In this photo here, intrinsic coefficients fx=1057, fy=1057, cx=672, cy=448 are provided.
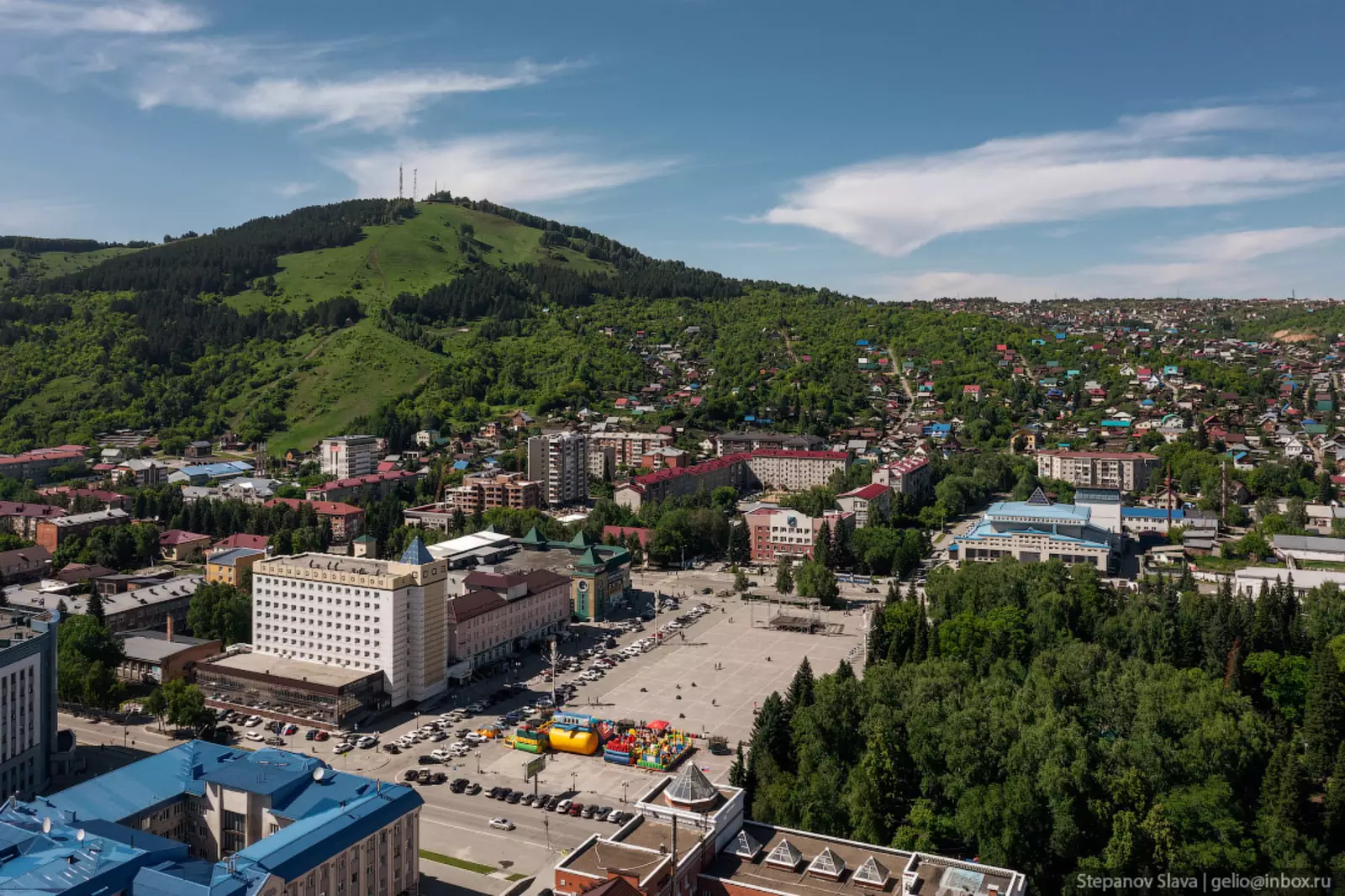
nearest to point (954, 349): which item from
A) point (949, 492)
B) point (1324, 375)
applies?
point (1324, 375)

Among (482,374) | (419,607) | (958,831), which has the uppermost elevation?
(482,374)

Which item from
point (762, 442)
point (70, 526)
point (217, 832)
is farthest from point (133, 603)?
point (762, 442)

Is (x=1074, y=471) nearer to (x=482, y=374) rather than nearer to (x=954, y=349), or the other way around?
(x=954, y=349)

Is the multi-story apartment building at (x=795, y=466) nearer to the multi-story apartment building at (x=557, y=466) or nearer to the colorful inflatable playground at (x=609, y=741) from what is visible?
the multi-story apartment building at (x=557, y=466)

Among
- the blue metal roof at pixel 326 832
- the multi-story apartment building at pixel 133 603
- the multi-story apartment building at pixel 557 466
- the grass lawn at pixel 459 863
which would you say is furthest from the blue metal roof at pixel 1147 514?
the blue metal roof at pixel 326 832

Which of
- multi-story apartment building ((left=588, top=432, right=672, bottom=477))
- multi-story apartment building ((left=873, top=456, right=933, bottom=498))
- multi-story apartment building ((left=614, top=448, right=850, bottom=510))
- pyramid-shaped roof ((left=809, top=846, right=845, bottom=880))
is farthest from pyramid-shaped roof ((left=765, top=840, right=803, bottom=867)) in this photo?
multi-story apartment building ((left=588, top=432, right=672, bottom=477))

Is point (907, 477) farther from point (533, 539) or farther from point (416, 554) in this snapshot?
point (416, 554)
